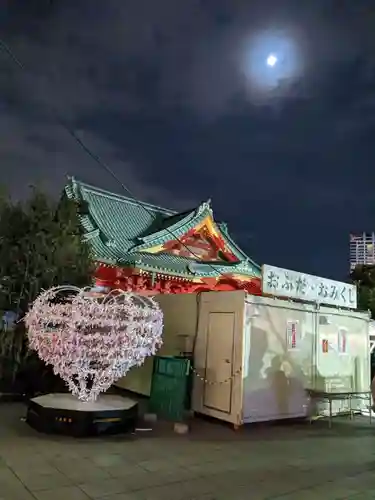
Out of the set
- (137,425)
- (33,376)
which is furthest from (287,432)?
(33,376)

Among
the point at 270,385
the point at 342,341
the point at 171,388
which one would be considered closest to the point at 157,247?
the point at 342,341

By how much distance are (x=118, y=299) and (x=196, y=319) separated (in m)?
2.30

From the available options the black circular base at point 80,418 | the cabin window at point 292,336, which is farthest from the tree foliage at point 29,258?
the cabin window at point 292,336

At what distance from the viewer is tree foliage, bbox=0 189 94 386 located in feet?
30.8

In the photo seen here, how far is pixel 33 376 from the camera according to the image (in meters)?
9.55

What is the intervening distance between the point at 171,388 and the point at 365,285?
621 inches

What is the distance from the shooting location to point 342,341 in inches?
382

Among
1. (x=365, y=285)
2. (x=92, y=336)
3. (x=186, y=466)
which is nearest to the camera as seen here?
(x=186, y=466)

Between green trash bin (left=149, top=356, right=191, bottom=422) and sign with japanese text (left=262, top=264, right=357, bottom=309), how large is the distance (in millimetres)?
2137

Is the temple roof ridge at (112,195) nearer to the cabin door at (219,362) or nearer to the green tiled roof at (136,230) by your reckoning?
the green tiled roof at (136,230)

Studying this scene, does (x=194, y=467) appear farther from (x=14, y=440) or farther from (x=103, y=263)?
(x=103, y=263)

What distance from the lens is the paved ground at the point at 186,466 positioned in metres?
4.29

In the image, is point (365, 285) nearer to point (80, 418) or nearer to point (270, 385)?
point (270, 385)

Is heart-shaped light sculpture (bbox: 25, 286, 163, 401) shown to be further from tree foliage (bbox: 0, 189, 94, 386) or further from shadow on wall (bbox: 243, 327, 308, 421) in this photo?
tree foliage (bbox: 0, 189, 94, 386)
